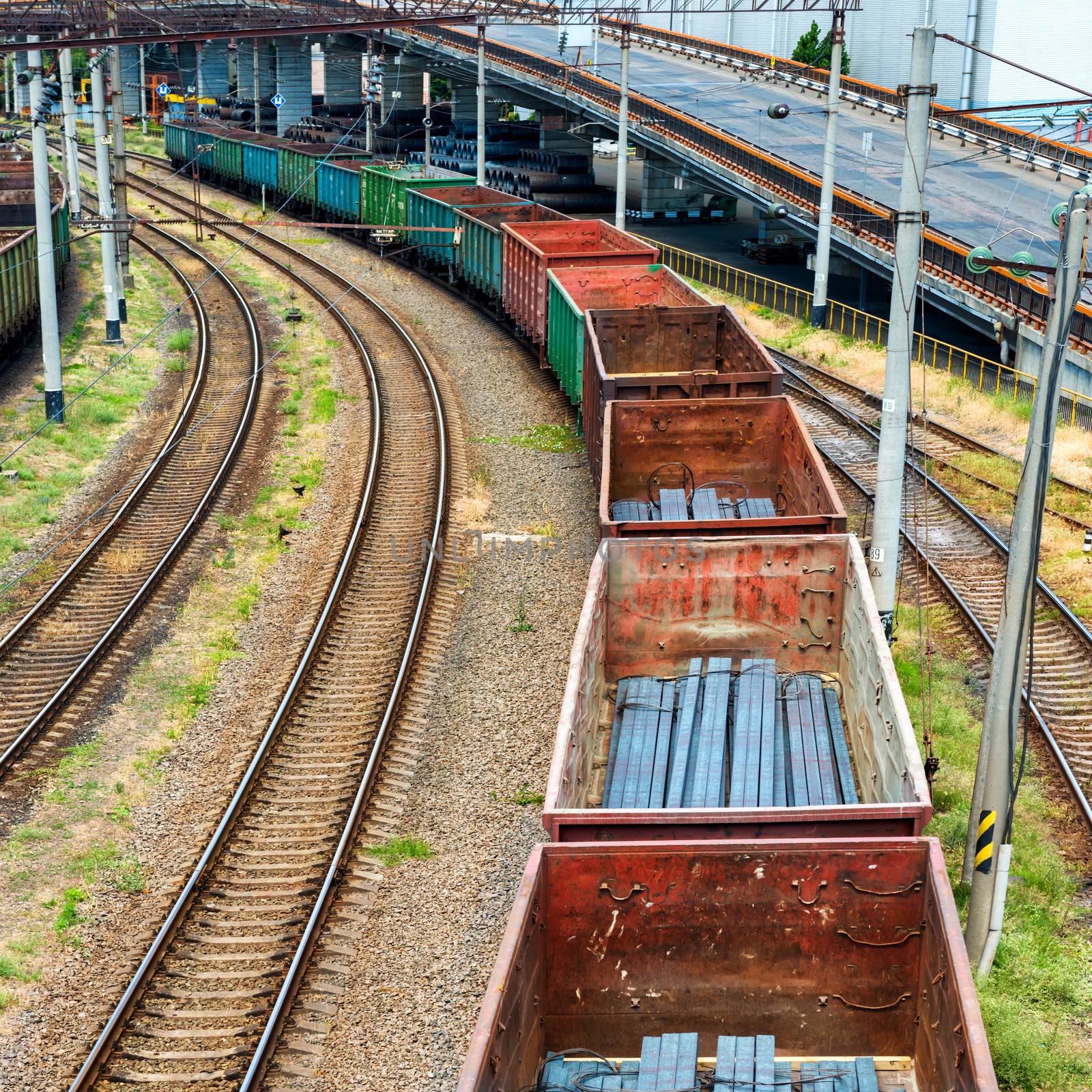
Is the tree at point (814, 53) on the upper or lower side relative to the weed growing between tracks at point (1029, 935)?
upper

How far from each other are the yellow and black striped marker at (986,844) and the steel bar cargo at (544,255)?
1831 cm

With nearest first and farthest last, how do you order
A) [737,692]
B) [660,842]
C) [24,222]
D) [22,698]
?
[660,842] < [737,692] < [22,698] < [24,222]

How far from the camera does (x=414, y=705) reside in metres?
15.2

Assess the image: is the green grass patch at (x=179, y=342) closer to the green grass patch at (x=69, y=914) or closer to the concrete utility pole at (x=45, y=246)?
the concrete utility pole at (x=45, y=246)

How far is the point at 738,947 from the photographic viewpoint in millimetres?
8008

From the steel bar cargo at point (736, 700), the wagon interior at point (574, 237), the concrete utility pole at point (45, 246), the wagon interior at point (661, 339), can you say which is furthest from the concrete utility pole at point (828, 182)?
the steel bar cargo at point (736, 700)

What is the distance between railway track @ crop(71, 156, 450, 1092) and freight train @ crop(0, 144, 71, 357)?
11.3 metres

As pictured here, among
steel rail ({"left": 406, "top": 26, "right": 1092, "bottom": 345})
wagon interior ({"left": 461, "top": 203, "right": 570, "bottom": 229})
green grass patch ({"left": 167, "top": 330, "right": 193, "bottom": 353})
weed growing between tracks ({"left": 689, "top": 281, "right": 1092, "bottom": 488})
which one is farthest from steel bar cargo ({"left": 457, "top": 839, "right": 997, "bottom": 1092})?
wagon interior ({"left": 461, "top": 203, "right": 570, "bottom": 229})

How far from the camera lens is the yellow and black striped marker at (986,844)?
10672 mm

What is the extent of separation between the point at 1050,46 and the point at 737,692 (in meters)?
51.1

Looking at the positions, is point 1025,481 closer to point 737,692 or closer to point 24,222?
point 737,692

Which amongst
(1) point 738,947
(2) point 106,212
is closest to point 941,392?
(2) point 106,212

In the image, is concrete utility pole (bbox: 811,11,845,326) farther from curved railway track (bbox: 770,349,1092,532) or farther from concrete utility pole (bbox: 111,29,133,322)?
concrete utility pole (bbox: 111,29,133,322)

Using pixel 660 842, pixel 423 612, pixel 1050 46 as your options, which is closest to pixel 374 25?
pixel 423 612
